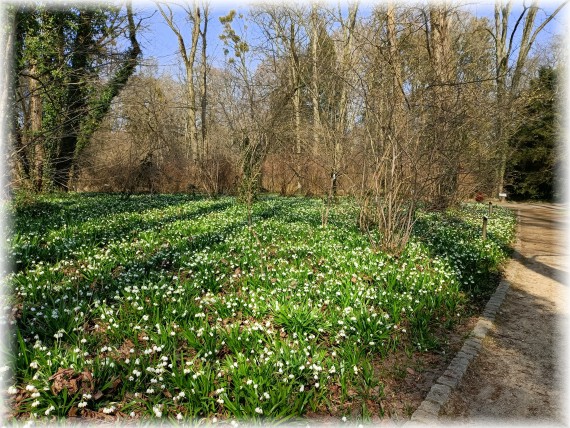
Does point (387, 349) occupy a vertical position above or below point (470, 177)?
below

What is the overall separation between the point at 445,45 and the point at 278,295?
11.8m

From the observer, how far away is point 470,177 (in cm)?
1412

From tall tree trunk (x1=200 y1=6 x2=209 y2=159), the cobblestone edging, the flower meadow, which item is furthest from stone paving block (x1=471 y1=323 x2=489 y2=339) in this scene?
tall tree trunk (x1=200 y1=6 x2=209 y2=159)

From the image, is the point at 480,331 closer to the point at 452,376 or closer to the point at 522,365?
the point at 522,365

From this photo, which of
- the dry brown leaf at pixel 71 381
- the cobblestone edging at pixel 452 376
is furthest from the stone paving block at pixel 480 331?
the dry brown leaf at pixel 71 381

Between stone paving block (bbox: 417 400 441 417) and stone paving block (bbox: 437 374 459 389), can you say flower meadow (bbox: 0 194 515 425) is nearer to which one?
stone paving block (bbox: 417 400 441 417)

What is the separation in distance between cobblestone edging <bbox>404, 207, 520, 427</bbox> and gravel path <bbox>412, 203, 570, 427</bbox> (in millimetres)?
30

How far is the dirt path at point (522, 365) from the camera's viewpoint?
343cm

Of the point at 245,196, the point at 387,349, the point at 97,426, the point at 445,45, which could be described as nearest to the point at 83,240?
the point at 97,426

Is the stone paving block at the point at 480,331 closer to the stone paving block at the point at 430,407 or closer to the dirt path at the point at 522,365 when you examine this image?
the dirt path at the point at 522,365

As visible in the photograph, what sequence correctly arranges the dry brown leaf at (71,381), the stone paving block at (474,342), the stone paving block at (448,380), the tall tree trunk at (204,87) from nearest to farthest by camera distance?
the dry brown leaf at (71,381) → the stone paving block at (448,380) → the stone paving block at (474,342) → the tall tree trunk at (204,87)

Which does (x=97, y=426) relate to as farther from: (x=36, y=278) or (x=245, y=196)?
(x=245, y=196)

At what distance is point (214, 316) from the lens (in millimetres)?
4746

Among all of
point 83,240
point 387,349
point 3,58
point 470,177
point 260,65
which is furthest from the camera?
point 260,65
